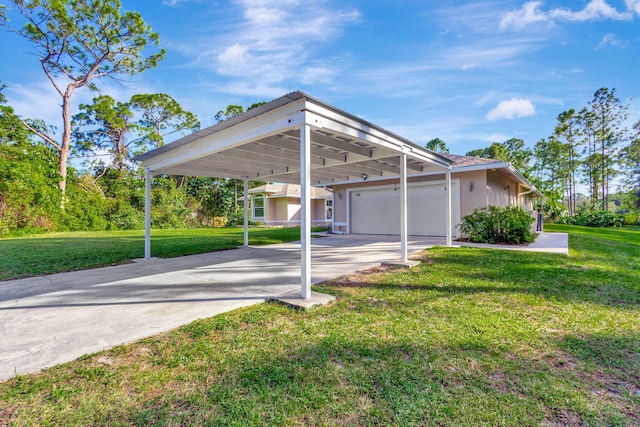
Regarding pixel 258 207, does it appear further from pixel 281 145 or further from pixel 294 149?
pixel 281 145

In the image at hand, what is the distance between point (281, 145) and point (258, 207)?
19106mm

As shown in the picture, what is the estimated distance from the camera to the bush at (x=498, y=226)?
9.40 m

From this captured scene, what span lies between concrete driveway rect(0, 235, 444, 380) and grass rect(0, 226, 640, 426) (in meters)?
0.34

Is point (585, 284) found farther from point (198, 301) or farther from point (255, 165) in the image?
point (255, 165)

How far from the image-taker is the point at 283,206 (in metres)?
23.3

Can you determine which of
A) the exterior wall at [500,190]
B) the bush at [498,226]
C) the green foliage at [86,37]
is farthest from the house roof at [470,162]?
the green foliage at [86,37]

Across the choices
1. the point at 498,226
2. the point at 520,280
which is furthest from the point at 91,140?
the point at 520,280

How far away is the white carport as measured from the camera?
4062 mm

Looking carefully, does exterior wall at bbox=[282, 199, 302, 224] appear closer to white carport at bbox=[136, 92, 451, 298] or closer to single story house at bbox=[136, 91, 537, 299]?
single story house at bbox=[136, 91, 537, 299]

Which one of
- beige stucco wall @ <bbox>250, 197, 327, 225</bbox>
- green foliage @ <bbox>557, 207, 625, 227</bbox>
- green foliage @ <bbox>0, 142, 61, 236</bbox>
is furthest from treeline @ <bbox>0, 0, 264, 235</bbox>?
green foliage @ <bbox>557, 207, 625, 227</bbox>

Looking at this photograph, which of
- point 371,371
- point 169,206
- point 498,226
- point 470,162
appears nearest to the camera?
point 371,371

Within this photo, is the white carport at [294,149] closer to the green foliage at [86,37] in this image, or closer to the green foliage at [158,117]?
the green foliage at [86,37]

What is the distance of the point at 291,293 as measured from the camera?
4.38 metres

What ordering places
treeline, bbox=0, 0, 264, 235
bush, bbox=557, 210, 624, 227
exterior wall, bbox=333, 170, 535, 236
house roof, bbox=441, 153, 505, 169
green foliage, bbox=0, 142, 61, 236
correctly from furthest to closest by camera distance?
bush, bbox=557, 210, 624, 227 < treeline, bbox=0, 0, 264, 235 < green foliage, bbox=0, 142, 61, 236 < exterior wall, bbox=333, 170, 535, 236 < house roof, bbox=441, 153, 505, 169
